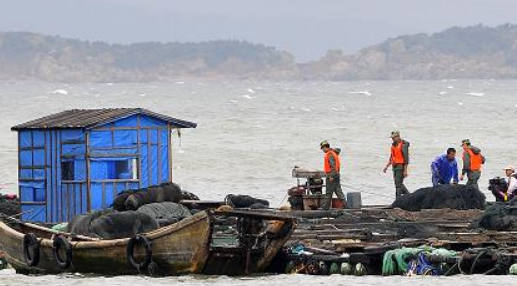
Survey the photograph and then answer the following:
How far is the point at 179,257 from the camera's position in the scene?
2730cm

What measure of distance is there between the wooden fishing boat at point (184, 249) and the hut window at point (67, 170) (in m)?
5.57

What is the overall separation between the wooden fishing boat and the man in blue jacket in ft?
30.2

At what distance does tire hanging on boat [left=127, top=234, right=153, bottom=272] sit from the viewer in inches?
1080

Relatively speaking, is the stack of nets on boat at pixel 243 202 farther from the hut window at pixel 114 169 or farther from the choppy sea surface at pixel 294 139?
the choppy sea surface at pixel 294 139

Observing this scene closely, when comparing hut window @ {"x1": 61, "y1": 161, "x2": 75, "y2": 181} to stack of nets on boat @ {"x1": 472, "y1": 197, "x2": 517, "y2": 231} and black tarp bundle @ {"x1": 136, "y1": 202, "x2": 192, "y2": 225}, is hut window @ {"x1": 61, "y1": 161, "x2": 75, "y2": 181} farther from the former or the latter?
stack of nets on boat @ {"x1": 472, "y1": 197, "x2": 517, "y2": 231}

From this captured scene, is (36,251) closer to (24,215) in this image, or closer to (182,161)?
(24,215)

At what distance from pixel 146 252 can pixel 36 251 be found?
2728mm

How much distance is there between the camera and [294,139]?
295 ft

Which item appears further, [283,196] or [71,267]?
[283,196]

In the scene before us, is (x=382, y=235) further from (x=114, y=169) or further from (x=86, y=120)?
(x=86, y=120)

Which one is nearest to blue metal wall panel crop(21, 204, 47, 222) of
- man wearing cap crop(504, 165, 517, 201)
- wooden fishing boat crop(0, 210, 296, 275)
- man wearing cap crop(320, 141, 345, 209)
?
wooden fishing boat crop(0, 210, 296, 275)

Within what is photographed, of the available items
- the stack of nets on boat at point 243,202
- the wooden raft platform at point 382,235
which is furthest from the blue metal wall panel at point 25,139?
the wooden raft platform at point 382,235

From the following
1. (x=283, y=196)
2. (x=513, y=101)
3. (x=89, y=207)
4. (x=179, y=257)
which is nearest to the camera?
(x=179, y=257)

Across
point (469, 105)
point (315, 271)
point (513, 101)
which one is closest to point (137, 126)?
point (315, 271)
